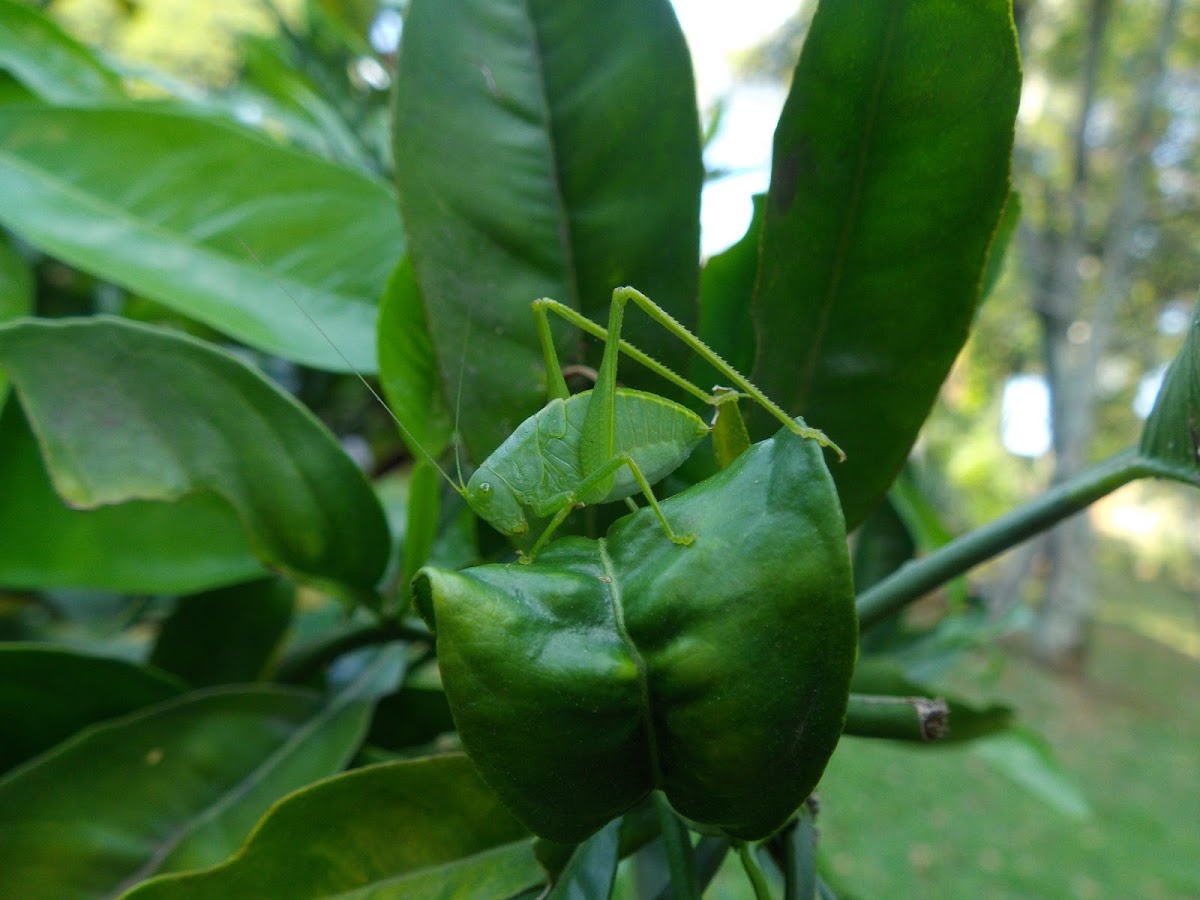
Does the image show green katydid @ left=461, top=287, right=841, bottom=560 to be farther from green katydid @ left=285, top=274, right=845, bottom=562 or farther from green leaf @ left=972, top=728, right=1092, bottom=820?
green leaf @ left=972, top=728, right=1092, bottom=820

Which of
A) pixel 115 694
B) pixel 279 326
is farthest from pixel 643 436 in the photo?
pixel 115 694

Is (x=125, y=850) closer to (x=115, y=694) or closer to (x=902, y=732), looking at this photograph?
(x=115, y=694)

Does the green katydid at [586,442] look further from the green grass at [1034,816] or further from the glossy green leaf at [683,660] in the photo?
the green grass at [1034,816]

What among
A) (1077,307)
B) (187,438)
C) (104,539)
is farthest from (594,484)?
(1077,307)

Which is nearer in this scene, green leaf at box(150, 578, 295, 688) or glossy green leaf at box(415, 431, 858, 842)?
glossy green leaf at box(415, 431, 858, 842)

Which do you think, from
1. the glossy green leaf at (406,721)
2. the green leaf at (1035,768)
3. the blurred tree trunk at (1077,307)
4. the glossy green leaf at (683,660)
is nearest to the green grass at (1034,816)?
the blurred tree trunk at (1077,307)

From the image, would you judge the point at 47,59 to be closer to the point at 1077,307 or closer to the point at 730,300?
the point at 730,300

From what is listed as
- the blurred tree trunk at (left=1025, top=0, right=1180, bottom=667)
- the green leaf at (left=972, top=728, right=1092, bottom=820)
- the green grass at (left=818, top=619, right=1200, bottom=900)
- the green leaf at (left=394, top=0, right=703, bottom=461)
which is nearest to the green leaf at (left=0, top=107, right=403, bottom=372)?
the green leaf at (left=394, top=0, right=703, bottom=461)
